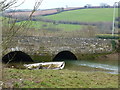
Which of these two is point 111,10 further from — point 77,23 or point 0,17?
point 0,17

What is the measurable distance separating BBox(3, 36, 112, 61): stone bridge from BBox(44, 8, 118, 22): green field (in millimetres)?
10915

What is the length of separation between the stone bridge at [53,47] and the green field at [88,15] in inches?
430

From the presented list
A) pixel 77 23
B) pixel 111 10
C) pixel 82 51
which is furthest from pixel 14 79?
pixel 111 10

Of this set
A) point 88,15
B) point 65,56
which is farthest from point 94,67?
point 88,15

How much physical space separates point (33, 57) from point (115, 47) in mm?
9597

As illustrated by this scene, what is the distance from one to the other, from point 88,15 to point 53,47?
61.3 ft

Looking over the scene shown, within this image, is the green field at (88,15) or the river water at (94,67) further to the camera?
the green field at (88,15)

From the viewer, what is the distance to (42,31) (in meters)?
28.6

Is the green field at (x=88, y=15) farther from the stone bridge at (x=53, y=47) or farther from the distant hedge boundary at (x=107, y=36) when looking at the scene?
the stone bridge at (x=53, y=47)

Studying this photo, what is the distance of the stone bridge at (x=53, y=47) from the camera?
25.0m

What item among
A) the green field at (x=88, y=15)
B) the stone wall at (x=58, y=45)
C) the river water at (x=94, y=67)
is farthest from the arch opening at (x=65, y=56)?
the green field at (x=88, y=15)

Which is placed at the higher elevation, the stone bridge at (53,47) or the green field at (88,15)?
the green field at (88,15)

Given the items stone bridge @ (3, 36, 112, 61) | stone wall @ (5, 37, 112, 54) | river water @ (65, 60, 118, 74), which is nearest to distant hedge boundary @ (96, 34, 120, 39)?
stone wall @ (5, 37, 112, 54)

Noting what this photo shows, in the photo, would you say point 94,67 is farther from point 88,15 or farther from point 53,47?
point 88,15
